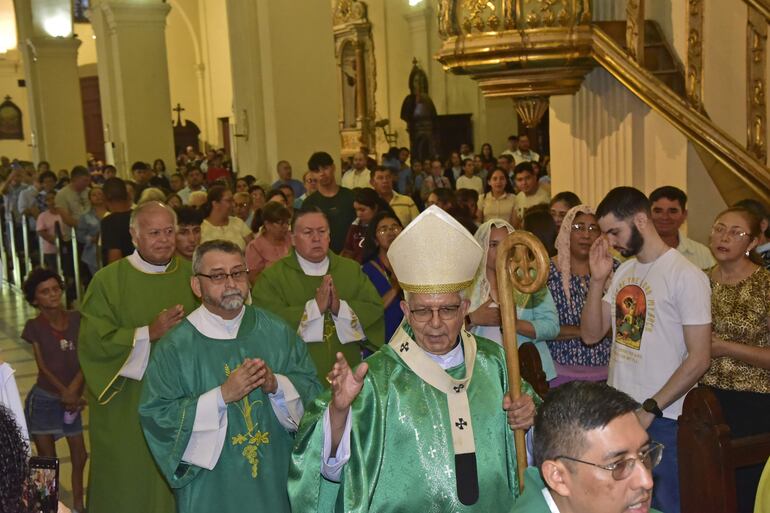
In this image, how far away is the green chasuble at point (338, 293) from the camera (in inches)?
227

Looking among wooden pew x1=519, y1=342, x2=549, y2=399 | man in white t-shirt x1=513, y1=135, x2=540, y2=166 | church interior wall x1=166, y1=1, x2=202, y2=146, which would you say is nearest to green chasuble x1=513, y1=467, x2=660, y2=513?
wooden pew x1=519, y1=342, x2=549, y2=399

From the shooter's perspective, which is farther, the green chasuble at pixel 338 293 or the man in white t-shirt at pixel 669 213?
the man in white t-shirt at pixel 669 213

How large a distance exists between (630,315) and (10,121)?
32636mm

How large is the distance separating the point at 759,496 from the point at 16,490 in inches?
79.4

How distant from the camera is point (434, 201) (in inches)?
333

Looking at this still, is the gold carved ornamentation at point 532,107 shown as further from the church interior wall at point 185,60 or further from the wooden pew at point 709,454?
the church interior wall at point 185,60

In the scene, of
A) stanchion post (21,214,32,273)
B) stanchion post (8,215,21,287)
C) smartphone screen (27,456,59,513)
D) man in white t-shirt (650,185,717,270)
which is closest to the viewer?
smartphone screen (27,456,59,513)

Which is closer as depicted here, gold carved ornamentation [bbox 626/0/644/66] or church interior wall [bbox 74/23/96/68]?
gold carved ornamentation [bbox 626/0/644/66]

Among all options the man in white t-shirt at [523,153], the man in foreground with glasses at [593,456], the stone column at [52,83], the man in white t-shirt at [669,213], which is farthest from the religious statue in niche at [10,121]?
the man in foreground with glasses at [593,456]

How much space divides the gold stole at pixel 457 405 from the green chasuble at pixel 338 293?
2.41 meters

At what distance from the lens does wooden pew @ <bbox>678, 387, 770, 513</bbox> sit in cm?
366

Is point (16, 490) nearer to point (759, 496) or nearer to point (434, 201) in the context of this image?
point (759, 496)

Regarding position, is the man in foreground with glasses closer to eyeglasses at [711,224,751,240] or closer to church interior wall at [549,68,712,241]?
eyeglasses at [711,224,751,240]

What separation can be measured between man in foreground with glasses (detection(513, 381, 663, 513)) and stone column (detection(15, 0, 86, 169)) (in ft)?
64.2
